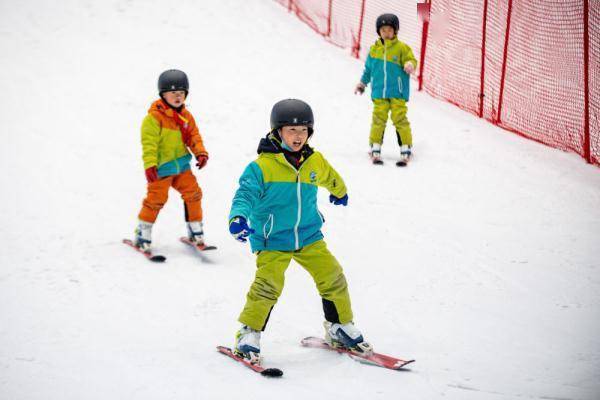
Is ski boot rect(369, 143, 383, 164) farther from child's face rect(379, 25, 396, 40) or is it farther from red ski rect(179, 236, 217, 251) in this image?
red ski rect(179, 236, 217, 251)

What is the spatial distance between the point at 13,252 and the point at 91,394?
9.36 feet

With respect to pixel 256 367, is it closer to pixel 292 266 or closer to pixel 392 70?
pixel 292 266

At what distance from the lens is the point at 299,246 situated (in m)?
4.51

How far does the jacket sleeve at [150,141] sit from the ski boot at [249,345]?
93.9 inches

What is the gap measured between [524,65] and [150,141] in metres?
6.87

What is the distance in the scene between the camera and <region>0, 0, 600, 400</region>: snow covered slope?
441 centimetres

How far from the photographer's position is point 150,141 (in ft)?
20.9

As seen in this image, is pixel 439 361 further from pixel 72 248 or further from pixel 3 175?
pixel 3 175

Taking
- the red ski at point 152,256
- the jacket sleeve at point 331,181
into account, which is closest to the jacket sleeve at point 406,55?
the red ski at point 152,256

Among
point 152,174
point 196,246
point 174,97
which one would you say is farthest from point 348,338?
point 174,97

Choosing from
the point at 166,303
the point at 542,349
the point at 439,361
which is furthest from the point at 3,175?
the point at 542,349

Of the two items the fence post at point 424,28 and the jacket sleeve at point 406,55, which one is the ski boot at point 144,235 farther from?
the fence post at point 424,28

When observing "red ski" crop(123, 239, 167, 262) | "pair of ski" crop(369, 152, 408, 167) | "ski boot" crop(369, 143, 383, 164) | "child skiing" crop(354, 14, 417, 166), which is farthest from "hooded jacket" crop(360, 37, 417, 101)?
"red ski" crop(123, 239, 167, 262)

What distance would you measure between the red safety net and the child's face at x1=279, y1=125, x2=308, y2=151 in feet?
18.9
